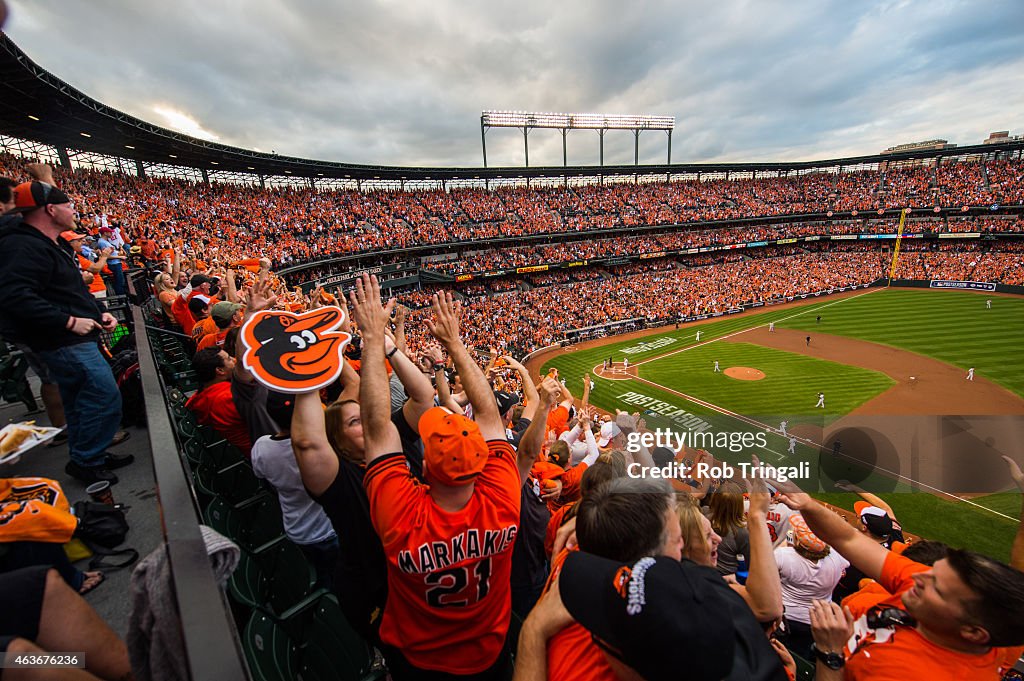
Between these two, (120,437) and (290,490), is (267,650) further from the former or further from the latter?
(120,437)

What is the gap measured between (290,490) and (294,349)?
4.36 ft

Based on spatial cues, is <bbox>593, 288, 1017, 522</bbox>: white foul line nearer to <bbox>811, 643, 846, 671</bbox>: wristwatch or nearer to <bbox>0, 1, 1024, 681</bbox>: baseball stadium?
<bbox>0, 1, 1024, 681</bbox>: baseball stadium

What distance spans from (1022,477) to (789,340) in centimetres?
3361

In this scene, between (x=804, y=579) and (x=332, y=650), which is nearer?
(x=332, y=650)

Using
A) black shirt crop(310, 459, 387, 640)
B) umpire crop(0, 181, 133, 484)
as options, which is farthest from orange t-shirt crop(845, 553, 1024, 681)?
umpire crop(0, 181, 133, 484)

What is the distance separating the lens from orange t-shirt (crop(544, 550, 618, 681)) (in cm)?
175

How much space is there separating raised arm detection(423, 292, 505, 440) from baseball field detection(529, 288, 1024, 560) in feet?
13.8

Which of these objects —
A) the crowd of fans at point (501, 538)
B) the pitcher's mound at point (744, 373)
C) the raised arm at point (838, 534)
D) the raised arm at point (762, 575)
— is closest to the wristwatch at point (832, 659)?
the crowd of fans at point (501, 538)

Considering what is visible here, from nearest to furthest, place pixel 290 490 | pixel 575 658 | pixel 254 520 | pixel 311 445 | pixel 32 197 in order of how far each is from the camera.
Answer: pixel 575 658 → pixel 311 445 → pixel 290 490 → pixel 32 197 → pixel 254 520

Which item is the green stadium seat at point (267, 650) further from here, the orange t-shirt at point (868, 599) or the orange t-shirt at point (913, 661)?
the orange t-shirt at point (868, 599)

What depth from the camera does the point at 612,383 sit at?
84.2 feet

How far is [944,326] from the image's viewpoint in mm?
31719

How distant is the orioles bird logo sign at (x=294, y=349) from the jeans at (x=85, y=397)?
2.33m

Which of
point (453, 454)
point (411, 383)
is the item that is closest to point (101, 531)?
point (411, 383)
